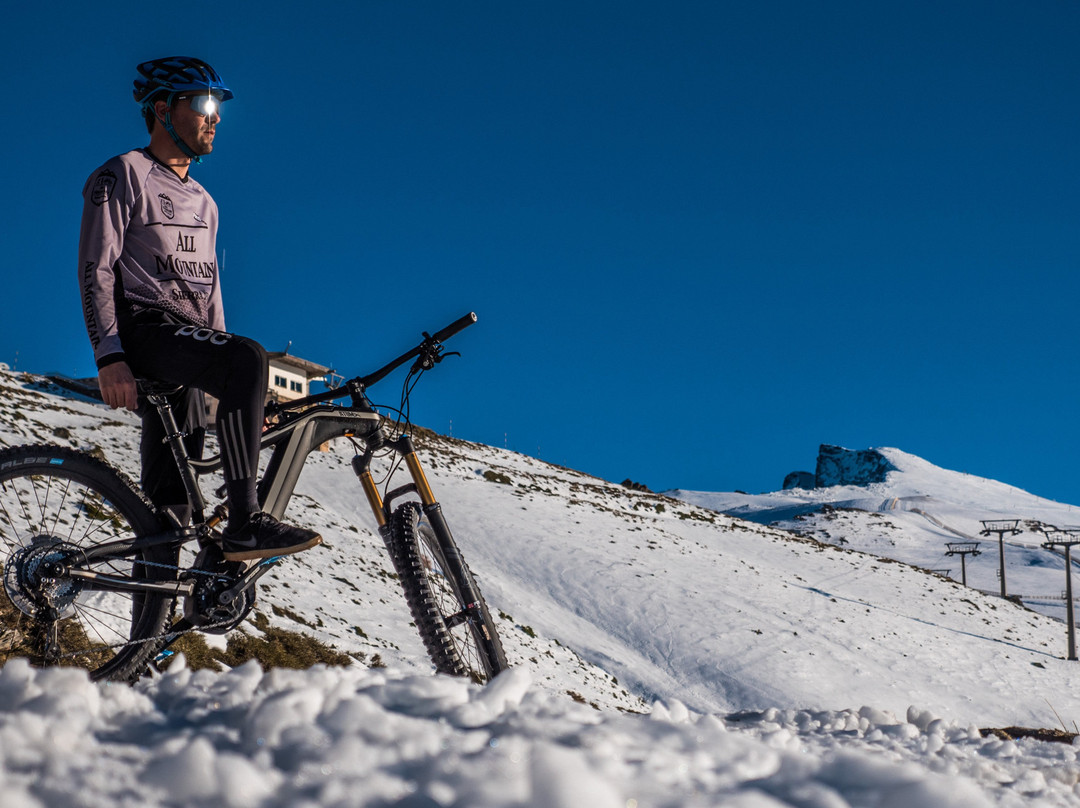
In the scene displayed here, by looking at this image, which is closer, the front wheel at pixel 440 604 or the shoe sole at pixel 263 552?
the shoe sole at pixel 263 552

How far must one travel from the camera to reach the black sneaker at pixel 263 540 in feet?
11.4

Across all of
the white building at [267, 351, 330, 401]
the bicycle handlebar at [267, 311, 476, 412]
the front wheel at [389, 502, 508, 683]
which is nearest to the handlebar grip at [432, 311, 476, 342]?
the bicycle handlebar at [267, 311, 476, 412]

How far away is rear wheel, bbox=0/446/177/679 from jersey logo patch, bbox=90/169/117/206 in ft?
4.02

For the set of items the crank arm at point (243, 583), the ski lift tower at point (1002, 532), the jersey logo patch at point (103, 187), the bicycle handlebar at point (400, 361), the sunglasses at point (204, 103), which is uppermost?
the ski lift tower at point (1002, 532)

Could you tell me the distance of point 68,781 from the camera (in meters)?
1.33

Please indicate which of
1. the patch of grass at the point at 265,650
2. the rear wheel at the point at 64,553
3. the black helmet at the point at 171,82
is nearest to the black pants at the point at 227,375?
the rear wheel at the point at 64,553

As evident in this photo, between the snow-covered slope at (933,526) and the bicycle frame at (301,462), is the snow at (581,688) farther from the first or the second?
the snow-covered slope at (933,526)

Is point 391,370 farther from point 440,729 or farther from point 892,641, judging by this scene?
point 892,641

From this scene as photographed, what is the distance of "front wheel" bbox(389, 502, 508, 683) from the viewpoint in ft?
12.5

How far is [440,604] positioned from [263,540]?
39.8 inches

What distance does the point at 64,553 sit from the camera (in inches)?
142

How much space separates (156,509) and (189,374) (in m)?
0.74

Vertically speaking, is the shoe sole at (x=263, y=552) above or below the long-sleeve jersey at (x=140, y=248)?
below

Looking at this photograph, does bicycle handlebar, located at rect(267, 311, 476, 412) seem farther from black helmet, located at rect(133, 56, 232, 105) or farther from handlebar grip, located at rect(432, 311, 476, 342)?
black helmet, located at rect(133, 56, 232, 105)
